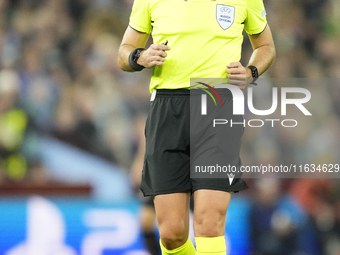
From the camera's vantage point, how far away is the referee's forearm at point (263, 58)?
3.19 metres

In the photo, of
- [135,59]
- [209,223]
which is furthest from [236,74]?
[209,223]

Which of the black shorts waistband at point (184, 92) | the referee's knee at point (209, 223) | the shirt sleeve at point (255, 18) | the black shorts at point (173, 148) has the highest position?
the shirt sleeve at point (255, 18)

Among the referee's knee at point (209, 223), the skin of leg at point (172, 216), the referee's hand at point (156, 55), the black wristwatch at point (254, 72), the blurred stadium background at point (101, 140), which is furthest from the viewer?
the blurred stadium background at point (101, 140)

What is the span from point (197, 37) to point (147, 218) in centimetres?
199

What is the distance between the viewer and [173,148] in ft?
9.50

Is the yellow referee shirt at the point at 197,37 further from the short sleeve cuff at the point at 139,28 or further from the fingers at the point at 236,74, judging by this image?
the short sleeve cuff at the point at 139,28

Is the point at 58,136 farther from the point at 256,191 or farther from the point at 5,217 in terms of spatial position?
the point at 256,191

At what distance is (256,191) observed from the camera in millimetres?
4547

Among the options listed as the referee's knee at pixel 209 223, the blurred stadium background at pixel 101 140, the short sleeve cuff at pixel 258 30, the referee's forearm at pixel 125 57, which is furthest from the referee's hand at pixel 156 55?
the blurred stadium background at pixel 101 140

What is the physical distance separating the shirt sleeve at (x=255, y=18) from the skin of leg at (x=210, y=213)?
1.13m

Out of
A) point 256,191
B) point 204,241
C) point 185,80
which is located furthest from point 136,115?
point 204,241

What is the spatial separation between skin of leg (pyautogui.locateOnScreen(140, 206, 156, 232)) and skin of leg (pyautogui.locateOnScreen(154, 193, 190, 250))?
4.58 feet

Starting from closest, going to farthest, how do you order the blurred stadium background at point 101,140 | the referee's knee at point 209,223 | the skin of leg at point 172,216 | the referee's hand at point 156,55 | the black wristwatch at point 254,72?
1. the referee's knee at point 209,223
2. the referee's hand at point 156,55
3. the skin of leg at point 172,216
4. the black wristwatch at point 254,72
5. the blurred stadium background at point 101,140

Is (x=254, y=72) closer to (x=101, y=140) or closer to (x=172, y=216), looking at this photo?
(x=172, y=216)
